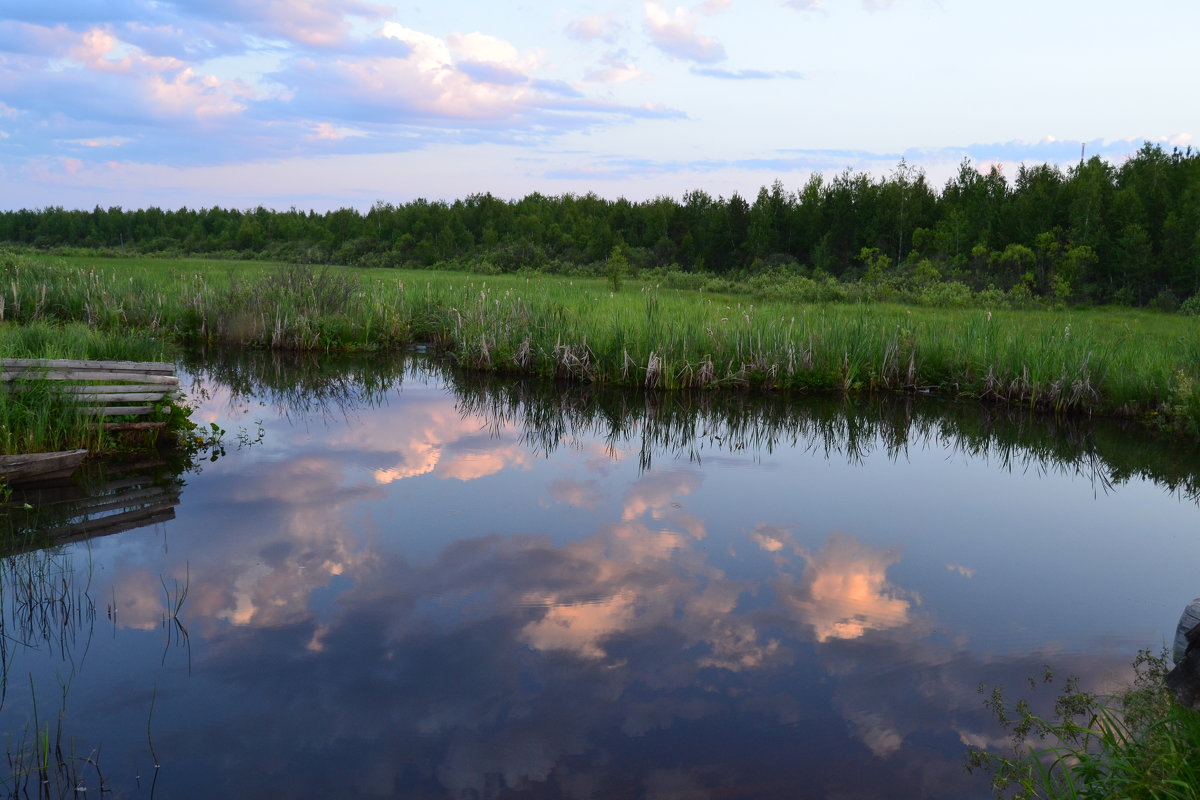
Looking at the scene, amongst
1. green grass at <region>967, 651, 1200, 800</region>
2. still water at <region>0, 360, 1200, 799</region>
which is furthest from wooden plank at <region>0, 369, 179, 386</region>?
green grass at <region>967, 651, 1200, 800</region>

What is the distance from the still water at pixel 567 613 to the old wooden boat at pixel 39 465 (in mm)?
363

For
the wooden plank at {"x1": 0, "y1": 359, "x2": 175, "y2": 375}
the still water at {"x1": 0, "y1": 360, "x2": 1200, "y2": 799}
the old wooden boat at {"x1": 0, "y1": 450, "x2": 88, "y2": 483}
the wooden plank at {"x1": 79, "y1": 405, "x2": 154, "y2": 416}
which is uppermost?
the wooden plank at {"x1": 0, "y1": 359, "x2": 175, "y2": 375}

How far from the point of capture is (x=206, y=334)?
2008cm

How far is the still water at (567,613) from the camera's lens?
434 centimetres

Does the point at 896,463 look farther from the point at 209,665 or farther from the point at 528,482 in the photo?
the point at 209,665

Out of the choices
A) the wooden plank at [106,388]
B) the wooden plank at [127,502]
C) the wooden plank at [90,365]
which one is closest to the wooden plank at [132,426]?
the wooden plank at [106,388]

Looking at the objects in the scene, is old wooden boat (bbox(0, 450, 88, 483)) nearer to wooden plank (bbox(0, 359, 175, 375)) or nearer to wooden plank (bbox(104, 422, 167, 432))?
wooden plank (bbox(104, 422, 167, 432))

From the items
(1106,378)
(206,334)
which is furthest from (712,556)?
(206,334)

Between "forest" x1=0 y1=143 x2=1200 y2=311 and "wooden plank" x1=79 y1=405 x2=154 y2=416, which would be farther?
"forest" x1=0 y1=143 x2=1200 y2=311

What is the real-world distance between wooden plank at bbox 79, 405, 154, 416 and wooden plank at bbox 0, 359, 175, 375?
43cm

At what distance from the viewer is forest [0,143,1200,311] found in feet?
114

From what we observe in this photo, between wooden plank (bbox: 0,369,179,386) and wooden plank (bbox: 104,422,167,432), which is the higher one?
wooden plank (bbox: 0,369,179,386)

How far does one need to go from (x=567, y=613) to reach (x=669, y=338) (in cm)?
957

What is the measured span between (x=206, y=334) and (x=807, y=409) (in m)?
14.5
